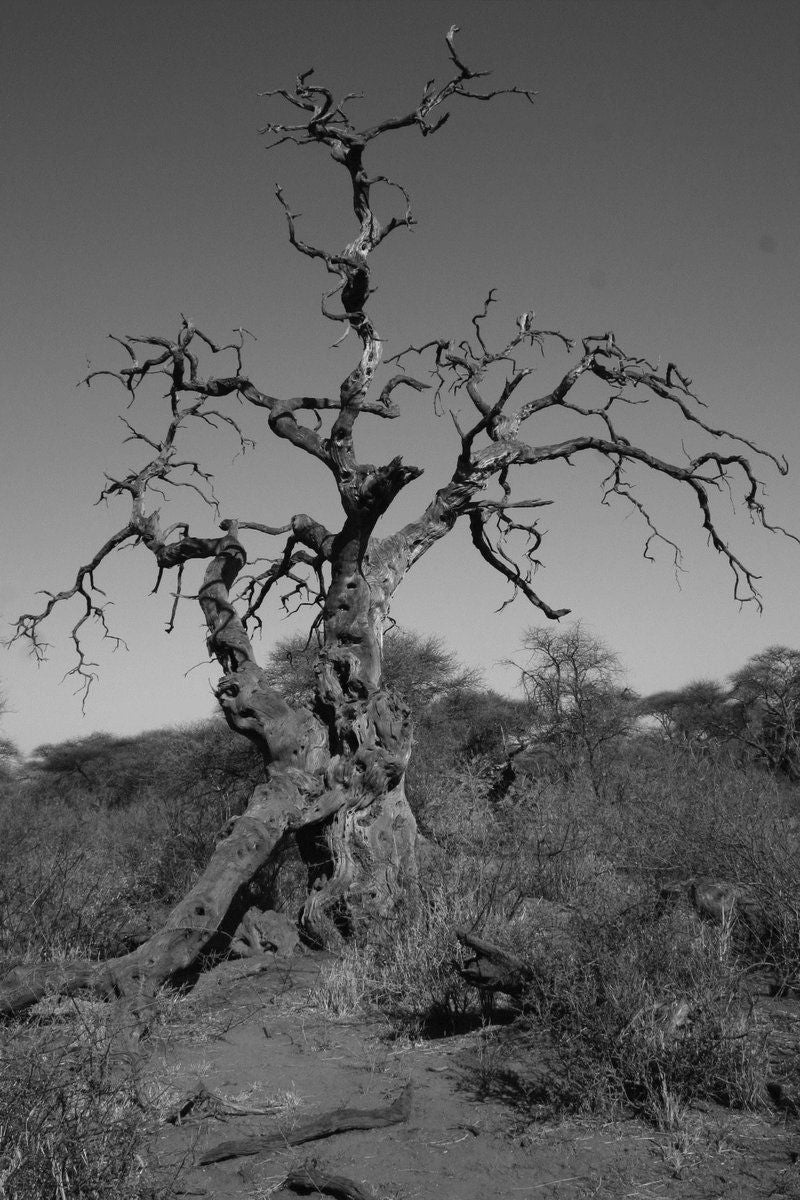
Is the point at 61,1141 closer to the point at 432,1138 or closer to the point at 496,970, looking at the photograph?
the point at 432,1138

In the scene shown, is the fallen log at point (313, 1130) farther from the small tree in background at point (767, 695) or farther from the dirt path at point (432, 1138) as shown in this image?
the small tree in background at point (767, 695)

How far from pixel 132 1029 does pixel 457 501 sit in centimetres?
637

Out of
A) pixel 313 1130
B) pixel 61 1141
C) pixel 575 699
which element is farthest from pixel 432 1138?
pixel 575 699

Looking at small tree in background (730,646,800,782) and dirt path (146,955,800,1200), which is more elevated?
small tree in background (730,646,800,782)

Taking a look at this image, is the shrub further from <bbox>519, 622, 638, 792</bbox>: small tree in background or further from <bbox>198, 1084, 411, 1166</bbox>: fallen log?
<bbox>519, 622, 638, 792</bbox>: small tree in background

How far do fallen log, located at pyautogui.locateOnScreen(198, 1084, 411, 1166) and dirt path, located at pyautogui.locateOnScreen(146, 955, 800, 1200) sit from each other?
0.10 ft

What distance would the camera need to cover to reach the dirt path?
3.59m

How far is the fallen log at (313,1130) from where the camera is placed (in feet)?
12.8

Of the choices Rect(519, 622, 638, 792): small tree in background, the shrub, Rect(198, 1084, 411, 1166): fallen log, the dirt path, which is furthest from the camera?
Rect(519, 622, 638, 792): small tree in background

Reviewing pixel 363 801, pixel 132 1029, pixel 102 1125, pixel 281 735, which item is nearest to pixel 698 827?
pixel 363 801

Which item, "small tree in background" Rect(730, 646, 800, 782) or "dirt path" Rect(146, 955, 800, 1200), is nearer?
"dirt path" Rect(146, 955, 800, 1200)

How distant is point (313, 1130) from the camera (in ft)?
13.5

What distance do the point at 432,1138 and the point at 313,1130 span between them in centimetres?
54

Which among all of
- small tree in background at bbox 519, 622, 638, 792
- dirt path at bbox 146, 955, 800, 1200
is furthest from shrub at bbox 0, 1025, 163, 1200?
small tree in background at bbox 519, 622, 638, 792
